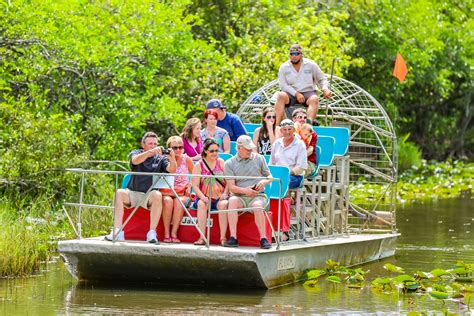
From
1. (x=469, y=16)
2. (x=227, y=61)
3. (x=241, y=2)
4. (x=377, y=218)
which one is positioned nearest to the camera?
(x=377, y=218)

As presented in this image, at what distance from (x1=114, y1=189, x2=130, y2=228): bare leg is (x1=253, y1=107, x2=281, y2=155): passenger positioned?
2663mm

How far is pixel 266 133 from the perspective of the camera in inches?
669

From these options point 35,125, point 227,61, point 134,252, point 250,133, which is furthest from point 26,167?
point 227,61

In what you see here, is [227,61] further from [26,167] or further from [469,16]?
[469,16]

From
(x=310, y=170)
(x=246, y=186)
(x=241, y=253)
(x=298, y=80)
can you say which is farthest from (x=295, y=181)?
(x=298, y=80)

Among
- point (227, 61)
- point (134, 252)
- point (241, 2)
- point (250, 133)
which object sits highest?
point (241, 2)

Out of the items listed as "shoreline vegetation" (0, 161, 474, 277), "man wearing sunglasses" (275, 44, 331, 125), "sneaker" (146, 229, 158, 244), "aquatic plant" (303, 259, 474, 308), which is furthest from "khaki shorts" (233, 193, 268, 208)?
"man wearing sunglasses" (275, 44, 331, 125)

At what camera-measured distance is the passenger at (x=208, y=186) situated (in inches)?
→ 576

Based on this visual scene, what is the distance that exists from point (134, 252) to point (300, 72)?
524 centimetres

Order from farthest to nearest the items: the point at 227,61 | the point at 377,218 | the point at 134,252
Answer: the point at 227,61 < the point at 377,218 < the point at 134,252

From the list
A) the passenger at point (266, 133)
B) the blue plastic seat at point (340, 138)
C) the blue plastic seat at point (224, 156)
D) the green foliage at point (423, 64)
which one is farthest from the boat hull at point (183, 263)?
the green foliage at point (423, 64)

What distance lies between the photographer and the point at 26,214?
18.3 meters

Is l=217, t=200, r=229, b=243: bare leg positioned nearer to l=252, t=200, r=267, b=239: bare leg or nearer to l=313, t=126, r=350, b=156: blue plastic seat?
l=252, t=200, r=267, b=239: bare leg

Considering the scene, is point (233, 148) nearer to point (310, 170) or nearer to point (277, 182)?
point (310, 170)
